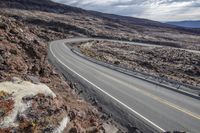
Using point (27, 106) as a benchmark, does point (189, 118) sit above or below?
below

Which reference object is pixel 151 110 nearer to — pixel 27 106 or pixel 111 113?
pixel 111 113

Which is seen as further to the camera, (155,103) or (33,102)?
(155,103)

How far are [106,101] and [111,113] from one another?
272cm

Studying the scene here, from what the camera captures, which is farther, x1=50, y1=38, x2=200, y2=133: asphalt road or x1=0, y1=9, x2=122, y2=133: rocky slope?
x1=50, y1=38, x2=200, y2=133: asphalt road

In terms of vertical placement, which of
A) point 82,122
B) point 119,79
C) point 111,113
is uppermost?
point 82,122

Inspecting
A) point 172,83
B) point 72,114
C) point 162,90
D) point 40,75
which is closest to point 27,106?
point 72,114

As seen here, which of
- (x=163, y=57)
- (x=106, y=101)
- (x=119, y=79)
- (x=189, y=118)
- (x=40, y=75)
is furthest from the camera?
(x=163, y=57)

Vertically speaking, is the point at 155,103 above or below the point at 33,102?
below

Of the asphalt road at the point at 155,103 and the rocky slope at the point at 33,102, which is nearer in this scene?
the rocky slope at the point at 33,102

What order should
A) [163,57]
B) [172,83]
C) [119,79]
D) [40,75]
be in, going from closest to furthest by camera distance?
[40,75] < [172,83] < [119,79] < [163,57]

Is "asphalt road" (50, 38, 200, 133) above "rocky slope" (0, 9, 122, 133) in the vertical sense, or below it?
below

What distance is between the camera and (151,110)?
62.8ft

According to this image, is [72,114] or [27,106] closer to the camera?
[27,106]

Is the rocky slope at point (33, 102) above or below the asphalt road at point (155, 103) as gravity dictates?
above
